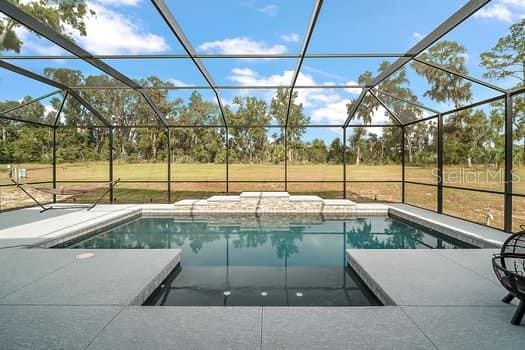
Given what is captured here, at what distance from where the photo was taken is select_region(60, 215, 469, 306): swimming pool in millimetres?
3346

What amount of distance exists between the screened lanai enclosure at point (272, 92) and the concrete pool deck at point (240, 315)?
3.33m

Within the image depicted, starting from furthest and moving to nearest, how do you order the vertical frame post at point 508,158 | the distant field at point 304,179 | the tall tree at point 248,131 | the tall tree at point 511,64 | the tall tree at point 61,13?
the tall tree at point 248,131
the distant field at point 304,179
the tall tree at point 511,64
the tall tree at point 61,13
the vertical frame post at point 508,158

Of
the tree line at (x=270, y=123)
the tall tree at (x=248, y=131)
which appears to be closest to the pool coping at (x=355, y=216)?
the tree line at (x=270, y=123)

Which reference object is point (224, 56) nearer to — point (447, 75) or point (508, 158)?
point (508, 158)

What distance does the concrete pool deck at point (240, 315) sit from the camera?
80.2 inches

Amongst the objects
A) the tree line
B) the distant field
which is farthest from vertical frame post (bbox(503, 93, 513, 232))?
the distant field

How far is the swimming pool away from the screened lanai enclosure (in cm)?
193

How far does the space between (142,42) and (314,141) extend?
956 centimetres

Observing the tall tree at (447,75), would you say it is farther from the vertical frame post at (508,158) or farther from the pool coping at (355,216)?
the pool coping at (355,216)

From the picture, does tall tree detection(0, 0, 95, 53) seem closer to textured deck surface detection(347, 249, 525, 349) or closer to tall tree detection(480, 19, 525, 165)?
textured deck surface detection(347, 249, 525, 349)

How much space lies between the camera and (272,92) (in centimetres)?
826

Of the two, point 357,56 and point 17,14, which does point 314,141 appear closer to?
point 357,56

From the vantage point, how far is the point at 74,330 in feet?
7.13

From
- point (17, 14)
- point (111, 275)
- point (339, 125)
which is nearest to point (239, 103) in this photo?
point (339, 125)
